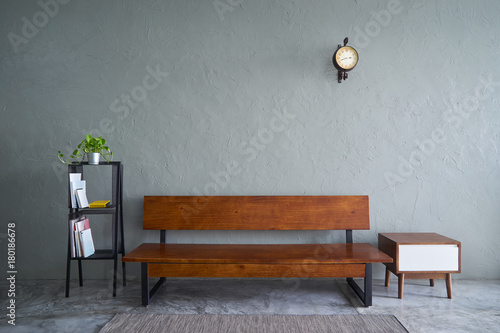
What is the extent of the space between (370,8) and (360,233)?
6.89ft

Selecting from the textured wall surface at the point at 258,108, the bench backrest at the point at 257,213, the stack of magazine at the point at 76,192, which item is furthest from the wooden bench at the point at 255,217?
the stack of magazine at the point at 76,192

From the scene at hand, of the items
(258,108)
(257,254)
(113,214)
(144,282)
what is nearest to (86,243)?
(113,214)

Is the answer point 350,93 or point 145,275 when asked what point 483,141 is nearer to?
point 350,93

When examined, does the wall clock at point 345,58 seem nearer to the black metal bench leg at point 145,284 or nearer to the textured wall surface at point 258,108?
the textured wall surface at point 258,108

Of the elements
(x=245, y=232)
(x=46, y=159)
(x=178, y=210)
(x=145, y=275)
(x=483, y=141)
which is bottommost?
(x=145, y=275)

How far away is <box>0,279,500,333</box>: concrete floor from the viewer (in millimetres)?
2326

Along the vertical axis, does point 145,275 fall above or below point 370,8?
below

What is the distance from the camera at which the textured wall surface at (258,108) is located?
3115 mm

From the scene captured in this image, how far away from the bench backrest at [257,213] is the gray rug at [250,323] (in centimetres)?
79

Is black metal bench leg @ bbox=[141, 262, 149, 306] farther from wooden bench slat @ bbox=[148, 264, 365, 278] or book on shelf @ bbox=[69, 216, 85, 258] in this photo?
book on shelf @ bbox=[69, 216, 85, 258]

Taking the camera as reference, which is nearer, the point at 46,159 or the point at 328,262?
the point at 328,262

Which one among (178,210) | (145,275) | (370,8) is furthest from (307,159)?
(145,275)

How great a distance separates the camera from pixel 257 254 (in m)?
2.66

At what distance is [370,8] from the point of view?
3102 mm
